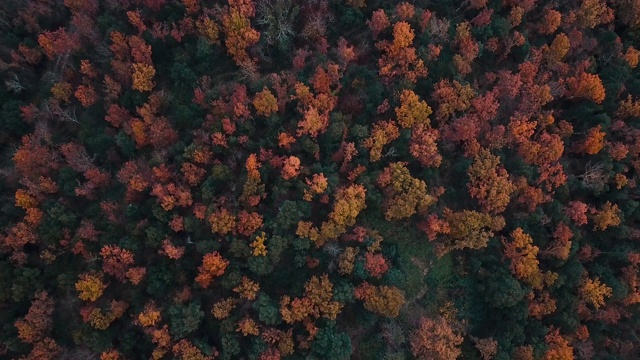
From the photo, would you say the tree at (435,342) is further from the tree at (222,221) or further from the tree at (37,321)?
the tree at (37,321)

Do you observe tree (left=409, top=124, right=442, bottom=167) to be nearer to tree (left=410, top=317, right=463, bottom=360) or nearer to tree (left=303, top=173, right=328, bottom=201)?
tree (left=303, top=173, right=328, bottom=201)

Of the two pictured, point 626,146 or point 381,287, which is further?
point 626,146

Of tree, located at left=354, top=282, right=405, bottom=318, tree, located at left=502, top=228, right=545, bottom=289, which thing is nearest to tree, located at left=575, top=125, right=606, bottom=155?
tree, located at left=502, top=228, right=545, bottom=289

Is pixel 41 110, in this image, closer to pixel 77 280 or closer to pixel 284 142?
pixel 77 280

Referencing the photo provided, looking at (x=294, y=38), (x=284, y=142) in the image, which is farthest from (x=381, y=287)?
(x=294, y=38)

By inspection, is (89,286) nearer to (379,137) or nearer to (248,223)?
(248,223)

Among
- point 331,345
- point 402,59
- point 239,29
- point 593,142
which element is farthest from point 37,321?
point 593,142
